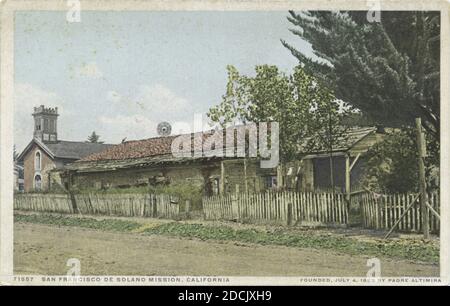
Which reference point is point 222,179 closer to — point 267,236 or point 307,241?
point 267,236

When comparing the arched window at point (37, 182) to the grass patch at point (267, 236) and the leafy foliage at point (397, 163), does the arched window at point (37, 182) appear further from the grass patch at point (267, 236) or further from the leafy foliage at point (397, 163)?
the leafy foliage at point (397, 163)

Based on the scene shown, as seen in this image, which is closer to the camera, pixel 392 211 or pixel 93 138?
pixel 93 138

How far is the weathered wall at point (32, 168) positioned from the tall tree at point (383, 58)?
4.69 meters

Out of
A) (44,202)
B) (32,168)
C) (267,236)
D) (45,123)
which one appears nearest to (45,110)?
(45,123)

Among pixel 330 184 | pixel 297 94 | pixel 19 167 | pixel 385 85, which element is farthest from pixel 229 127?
pixel 19 167

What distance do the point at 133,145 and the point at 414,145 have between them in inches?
196

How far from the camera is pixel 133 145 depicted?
11.0 meters

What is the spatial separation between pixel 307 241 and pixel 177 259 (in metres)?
2.29

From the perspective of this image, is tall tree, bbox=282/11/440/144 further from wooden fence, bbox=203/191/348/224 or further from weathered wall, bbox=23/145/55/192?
weathered wall, bbox=23/145/55/192

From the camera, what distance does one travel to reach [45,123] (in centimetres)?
1058

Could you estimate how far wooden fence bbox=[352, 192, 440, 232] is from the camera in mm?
10734

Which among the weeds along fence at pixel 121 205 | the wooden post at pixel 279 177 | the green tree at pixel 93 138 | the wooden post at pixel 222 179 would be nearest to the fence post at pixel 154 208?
the weeds along fence at pixel 121 205

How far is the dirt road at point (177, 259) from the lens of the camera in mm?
10469

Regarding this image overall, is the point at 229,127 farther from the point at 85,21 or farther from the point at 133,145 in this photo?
the point at 85,21
